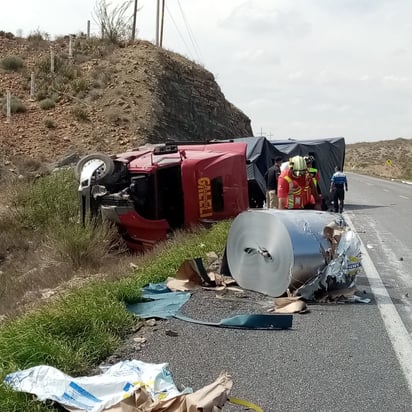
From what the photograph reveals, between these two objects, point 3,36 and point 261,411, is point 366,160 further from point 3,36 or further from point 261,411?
point 261,411

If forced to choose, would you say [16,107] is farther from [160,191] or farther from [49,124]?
[160,191]

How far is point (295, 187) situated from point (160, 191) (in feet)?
13.7

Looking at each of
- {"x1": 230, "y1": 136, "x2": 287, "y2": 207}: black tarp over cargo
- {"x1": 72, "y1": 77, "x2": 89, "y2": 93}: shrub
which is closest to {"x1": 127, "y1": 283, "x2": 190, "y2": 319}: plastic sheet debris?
{"x1": 230, "y1": 136, "x2": 287, "y2": 207}: black tarp over cargo

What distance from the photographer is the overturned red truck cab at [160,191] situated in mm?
12727

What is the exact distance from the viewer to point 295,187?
9.49 metres

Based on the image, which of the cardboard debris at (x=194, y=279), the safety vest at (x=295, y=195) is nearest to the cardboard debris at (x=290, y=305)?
the cardboard debris at (x=194, y=279)

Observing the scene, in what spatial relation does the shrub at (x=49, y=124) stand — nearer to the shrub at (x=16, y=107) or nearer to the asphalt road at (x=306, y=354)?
the shrub at (x=16, y=107)

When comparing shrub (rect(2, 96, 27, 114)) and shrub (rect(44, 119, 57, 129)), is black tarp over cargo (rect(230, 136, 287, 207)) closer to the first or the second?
shrub (rect(44, 119, 57, 129))

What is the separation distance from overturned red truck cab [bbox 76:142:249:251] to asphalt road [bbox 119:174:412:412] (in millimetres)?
5743

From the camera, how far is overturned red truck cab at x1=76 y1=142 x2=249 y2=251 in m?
12.7

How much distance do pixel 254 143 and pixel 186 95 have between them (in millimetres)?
15642

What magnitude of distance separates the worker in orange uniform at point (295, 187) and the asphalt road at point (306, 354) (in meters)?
2.18

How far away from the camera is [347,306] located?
269 inches

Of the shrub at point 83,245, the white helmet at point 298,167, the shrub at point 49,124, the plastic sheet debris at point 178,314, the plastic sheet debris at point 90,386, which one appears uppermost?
the shrub at point 49,124
